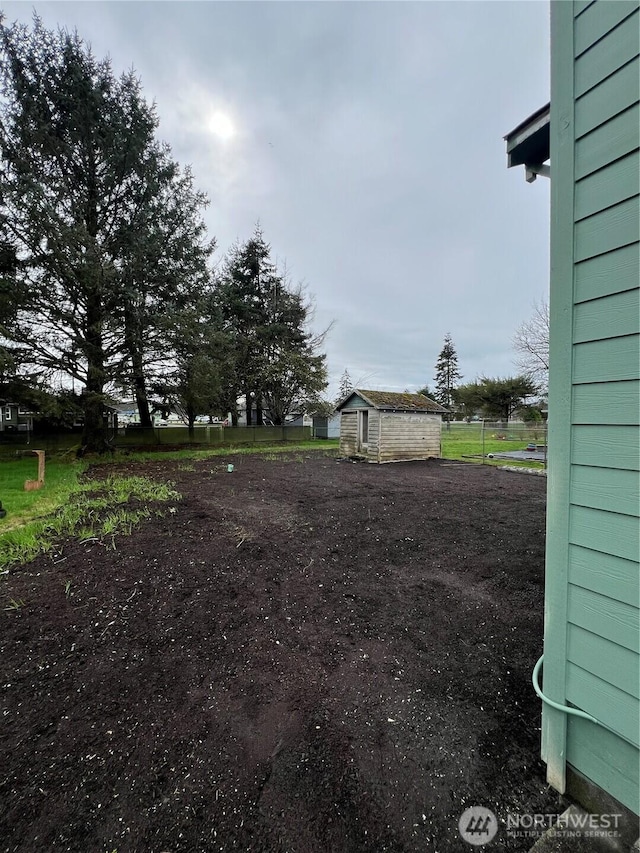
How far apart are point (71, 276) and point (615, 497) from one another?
39.9 feet

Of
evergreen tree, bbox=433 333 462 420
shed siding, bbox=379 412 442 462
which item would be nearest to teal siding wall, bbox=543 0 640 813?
shed siding, bbox=379 412 442 462

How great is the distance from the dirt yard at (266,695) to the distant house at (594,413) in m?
0.36

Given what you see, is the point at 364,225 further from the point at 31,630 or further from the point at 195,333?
the point at 31,630

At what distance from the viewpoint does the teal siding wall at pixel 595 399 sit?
116cm

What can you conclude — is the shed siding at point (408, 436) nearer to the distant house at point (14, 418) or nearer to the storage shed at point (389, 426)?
the storage shed at point (389, 426)

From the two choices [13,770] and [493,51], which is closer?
[13,770]

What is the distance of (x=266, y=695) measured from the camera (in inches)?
71.4

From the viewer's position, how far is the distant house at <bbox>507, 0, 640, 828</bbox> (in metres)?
1.16

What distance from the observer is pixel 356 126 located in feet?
21.9

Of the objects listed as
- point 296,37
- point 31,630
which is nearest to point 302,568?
point 31,630
